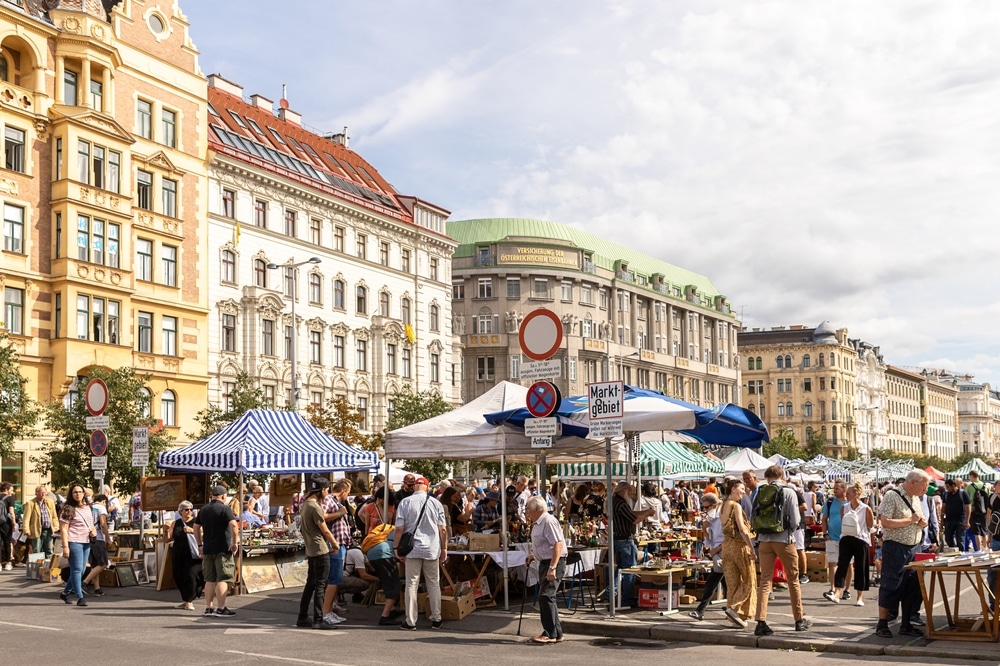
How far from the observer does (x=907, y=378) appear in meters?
172

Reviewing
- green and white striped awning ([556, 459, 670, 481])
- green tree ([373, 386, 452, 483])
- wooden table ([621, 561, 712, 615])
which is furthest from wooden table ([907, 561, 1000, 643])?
green tree ([373, 386, 452, 483])

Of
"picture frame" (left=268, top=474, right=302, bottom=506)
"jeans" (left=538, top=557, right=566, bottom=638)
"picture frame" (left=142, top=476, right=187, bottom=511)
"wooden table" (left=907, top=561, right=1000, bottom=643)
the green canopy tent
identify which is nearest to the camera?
"wooden table" (left=907, top=561, right=1000, bottom=643)

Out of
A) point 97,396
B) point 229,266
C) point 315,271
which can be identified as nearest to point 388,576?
point 97,396

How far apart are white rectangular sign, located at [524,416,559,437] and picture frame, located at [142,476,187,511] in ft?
28.6

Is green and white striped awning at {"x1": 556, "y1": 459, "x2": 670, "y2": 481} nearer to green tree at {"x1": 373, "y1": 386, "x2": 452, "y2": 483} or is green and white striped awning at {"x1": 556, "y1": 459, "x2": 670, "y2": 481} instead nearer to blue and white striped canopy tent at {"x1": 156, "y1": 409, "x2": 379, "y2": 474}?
green tree at {"x1": 373, "y1": 386, "x2": 452, "y2": 483}

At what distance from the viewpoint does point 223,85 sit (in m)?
55.8

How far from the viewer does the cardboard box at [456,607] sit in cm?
1541

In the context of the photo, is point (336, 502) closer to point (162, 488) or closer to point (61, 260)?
point (162, 488)

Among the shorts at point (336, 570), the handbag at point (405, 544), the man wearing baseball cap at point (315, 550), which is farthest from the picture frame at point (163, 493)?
the handbag at point (405, 544)

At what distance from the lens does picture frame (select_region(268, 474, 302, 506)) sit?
2336 cm

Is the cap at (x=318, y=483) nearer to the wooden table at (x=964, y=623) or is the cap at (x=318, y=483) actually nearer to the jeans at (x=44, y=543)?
the wooden table at (x=964, y=623)

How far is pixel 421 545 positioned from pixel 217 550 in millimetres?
3170

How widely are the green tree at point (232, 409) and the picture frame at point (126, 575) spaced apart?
20.5 metres

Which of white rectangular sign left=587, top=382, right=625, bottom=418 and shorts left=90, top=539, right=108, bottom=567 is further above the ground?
white rectangular sign left=587, top=382, right=625, bottom=418
